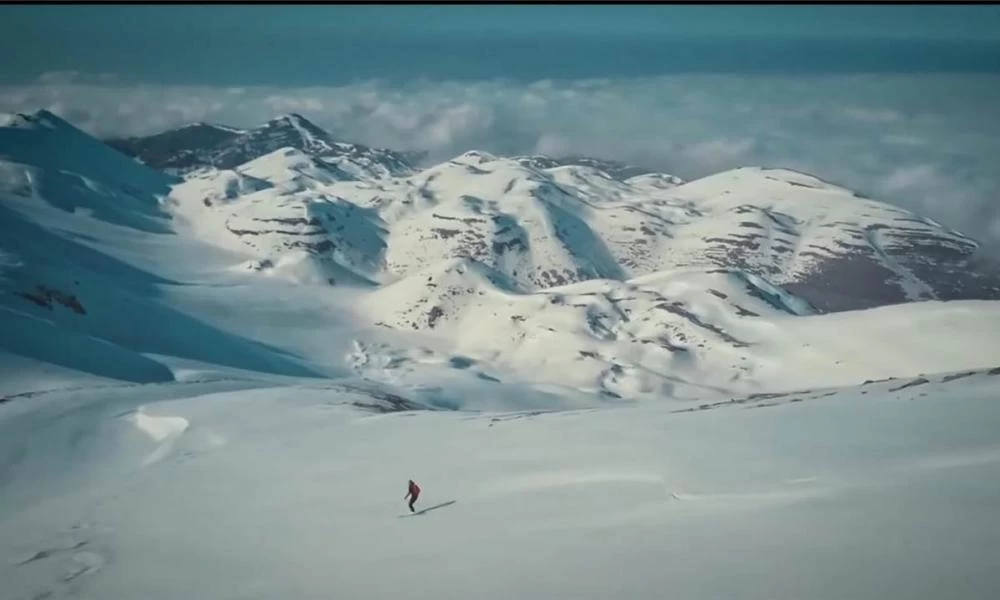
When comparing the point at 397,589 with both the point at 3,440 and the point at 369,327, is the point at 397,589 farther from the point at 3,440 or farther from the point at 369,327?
the point at 369,327

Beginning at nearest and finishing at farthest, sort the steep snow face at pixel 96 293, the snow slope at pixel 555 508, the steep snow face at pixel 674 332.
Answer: the snow slope at pixel 555 508, the steep snow face at pixel 96 293, the steep snow face at pixel 674 332

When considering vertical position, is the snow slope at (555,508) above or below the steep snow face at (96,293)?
below

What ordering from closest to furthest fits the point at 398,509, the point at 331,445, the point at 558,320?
the point at 398,509, the point at 331,445, the point at 558,320

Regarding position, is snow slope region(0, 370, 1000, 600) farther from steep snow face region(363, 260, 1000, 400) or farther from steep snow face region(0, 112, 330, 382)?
steep snow face region(363, 260, 1000, 400)

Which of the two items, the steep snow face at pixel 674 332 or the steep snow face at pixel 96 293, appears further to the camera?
the steep snow face at pixel 674 332

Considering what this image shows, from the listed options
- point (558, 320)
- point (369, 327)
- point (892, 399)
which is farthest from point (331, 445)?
point (369, 327)

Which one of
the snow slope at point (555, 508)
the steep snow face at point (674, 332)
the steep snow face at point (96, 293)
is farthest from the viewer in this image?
the steep snow face at point (674, 332)

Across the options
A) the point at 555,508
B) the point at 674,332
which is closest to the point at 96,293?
the point at 674,332

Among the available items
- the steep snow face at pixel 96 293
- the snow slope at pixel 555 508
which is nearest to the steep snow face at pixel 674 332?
the steep snow face at pixel 96 293

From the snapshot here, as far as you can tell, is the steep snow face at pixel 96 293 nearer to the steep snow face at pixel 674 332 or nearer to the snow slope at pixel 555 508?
the steep snow face at pixel 674 332

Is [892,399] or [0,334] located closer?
[892,399]

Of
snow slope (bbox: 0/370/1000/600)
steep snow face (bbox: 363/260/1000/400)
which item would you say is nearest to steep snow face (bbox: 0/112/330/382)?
steep snow face (bbox: 363/260/1000/400)
